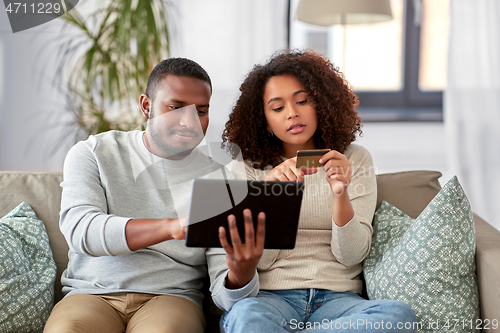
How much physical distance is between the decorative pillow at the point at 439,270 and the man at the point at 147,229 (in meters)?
0.38

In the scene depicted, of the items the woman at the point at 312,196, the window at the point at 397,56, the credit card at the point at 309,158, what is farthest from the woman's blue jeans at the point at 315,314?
the window at the point at 397,56

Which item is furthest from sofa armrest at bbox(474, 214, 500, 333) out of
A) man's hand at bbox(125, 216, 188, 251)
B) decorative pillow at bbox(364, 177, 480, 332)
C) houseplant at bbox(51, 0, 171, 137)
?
houseplant at bbox(51, 0, 171, 137)

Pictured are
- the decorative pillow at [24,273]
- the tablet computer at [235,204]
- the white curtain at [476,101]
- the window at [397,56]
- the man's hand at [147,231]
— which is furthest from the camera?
the window at [397,56]

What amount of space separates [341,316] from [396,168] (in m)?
2.04

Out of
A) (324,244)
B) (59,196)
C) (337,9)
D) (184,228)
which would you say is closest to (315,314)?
(324,244)

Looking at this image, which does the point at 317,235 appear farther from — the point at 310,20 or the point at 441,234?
the point at 310,20

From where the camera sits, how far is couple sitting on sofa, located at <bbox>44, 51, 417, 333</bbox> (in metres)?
1.11

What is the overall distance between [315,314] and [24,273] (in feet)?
2.61

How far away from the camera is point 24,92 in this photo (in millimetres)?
2729

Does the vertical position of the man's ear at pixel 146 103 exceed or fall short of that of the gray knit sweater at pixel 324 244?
it exceeds it

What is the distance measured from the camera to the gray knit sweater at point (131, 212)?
118cm

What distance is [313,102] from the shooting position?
1.43 meters

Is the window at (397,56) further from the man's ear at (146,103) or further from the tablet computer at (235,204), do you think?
the tablet computer at (235,204)

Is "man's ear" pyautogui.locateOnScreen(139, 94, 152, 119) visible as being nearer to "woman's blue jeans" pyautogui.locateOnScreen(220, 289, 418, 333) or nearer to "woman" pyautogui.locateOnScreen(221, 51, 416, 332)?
"woman" pyautogui.locateOnScreen(221, 51, 416, 332)
